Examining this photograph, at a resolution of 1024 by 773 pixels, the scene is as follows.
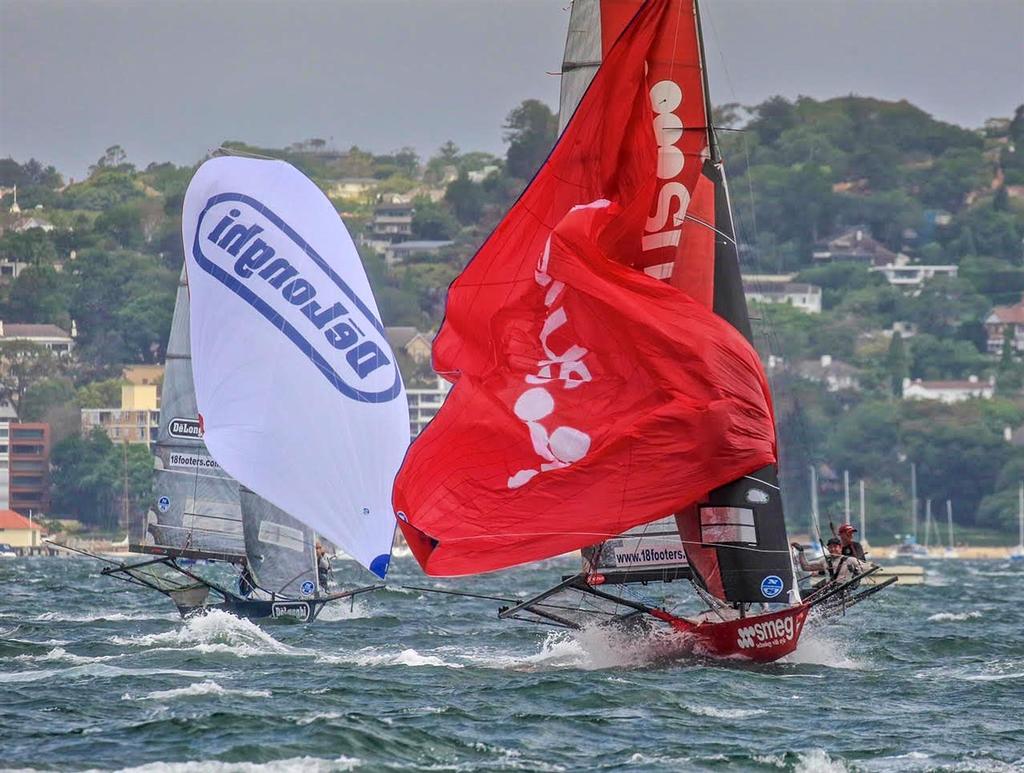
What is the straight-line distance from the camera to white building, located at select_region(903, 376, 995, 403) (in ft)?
509

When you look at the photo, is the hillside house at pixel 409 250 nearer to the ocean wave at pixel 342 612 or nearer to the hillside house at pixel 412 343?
the hillside house at pixel 412 343

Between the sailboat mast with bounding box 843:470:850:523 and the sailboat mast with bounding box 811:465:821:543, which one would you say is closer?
the sailboat mast with bounding box 811:465:821:543

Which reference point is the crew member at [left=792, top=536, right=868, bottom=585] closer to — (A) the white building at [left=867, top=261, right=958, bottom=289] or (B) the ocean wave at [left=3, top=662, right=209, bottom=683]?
(B) the ocean wave at [left=3, top=662, right=209, bottom=683]

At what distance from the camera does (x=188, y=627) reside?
31203 mm

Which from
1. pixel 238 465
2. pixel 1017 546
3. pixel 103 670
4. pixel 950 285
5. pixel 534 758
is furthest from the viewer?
pixel 950 285

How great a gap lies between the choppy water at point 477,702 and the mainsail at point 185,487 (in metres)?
1.80

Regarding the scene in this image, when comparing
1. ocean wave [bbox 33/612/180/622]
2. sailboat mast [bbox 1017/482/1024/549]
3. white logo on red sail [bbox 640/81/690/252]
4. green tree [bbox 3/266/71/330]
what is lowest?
sailboat mast [bbox 1017/482/1024/549]

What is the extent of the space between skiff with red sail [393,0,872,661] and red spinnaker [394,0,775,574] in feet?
0.07

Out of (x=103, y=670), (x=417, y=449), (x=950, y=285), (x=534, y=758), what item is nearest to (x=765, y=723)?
(x=534, y=758)

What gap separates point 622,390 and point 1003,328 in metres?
155

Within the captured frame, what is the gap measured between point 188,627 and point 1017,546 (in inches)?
4037

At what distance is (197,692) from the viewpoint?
2283 centimetres

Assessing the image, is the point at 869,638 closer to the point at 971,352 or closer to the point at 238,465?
the point at 238,465

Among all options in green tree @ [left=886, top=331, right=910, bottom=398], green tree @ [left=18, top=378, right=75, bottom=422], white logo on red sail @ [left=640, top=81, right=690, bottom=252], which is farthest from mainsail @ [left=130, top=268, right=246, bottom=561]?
green tree @ [left=886, top=331, right=910, bottom=398]
